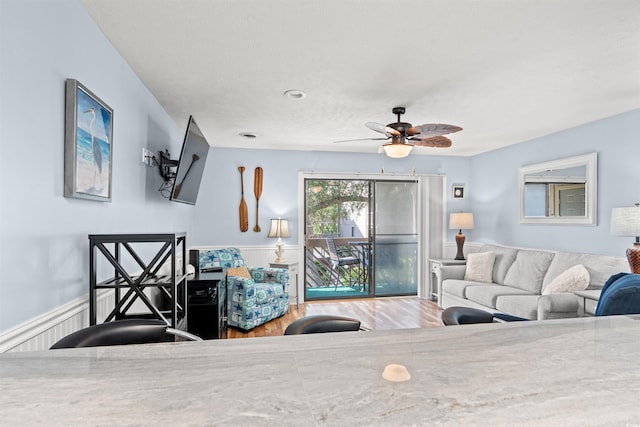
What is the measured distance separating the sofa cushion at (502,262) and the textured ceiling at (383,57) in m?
1.69

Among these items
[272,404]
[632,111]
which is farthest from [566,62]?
[272,404]

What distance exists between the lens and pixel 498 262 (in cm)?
474

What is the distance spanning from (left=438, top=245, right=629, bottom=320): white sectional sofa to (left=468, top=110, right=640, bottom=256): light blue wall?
232 millimetres

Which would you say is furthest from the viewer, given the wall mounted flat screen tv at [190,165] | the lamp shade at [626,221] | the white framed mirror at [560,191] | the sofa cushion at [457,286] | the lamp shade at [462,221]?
the lamp shade at [462,221]

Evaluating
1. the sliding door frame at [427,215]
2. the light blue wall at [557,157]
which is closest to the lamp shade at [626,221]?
the light blue wall at [557,157]

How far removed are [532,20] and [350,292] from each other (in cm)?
470

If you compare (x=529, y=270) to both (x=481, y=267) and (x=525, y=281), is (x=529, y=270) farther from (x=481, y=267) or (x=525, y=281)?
(x=481, y=267)

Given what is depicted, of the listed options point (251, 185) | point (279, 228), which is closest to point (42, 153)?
point (279, 228)

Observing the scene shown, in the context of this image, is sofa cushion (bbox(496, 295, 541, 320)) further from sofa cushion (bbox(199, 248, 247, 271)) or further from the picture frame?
sofa cushion (bbox(199, 248, 247, 271))

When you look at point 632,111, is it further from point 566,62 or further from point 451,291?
point 451,291

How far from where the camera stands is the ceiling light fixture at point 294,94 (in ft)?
9.73

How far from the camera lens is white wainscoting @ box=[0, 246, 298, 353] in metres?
1.32

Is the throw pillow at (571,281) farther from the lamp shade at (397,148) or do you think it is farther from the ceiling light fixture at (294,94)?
the ceiling light fixture at (294,94)

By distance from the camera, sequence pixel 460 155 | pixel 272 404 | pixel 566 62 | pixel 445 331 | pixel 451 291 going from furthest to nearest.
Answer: pixel 460 155 < pixel 451 291 < pixel 566 62 < pixel 445 331 < pixel 272 404
